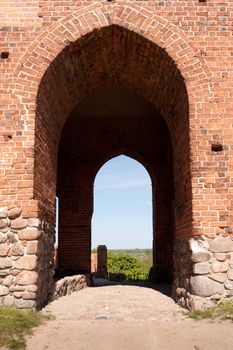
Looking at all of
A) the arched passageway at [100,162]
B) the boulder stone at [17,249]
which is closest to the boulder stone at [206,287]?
the boulder stone at [17,249]

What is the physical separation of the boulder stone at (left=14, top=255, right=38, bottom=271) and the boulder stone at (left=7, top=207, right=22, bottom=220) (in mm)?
625

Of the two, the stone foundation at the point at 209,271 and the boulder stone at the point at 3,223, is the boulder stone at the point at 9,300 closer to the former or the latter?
the boulder stone at the point at 3,223

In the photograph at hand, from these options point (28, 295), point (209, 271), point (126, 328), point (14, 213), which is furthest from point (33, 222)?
point (209, 271)

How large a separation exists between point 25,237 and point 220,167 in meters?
3.21

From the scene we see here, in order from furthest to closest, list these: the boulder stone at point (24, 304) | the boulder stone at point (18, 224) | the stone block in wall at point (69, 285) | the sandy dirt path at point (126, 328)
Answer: the stone block in wall at point (69, 285) < the boulder stone at point (18, 224) < the boulder stone at point (24, 304) < the sandy dirt path at point (126, 328)

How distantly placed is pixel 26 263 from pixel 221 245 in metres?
2.94

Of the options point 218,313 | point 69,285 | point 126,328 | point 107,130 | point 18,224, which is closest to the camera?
point 126,328

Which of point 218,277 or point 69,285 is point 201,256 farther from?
Result: point 69,285

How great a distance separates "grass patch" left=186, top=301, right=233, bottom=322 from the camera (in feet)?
18.3

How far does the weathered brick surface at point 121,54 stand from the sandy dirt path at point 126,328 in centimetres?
74

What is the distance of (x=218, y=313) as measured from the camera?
5.70m

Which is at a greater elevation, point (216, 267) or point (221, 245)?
point (221, 245)

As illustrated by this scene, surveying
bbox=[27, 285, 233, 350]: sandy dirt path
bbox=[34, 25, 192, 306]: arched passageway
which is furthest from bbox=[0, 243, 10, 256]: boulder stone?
Result: bbox=[27, 285, 233, 350]: sandy dirt path

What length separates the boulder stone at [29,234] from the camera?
6172 millimetres
